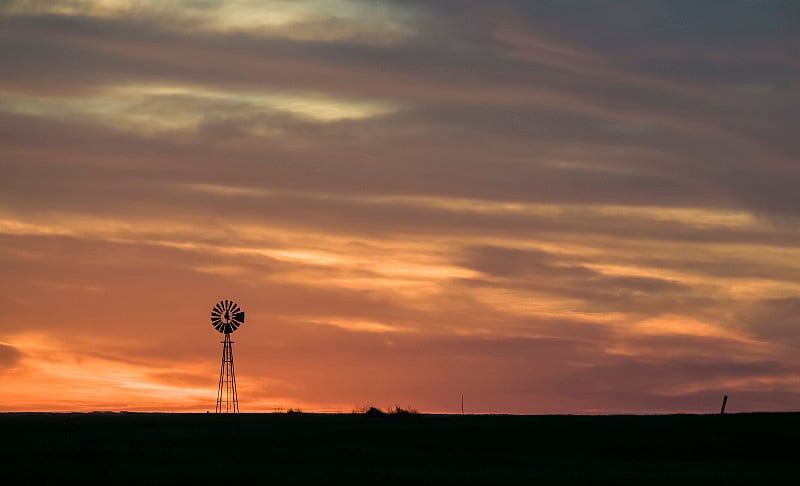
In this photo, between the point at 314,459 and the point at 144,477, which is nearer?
the point at 144,477

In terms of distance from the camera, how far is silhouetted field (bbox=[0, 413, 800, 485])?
53.3 m

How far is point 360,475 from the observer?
52.9 m

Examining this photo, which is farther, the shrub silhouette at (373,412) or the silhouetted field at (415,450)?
the shrub silhouette at (373,412)

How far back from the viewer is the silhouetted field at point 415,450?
53344 mm

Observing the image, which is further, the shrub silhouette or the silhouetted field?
the shrub silhouette

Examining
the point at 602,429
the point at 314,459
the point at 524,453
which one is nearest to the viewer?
the point at 314,459

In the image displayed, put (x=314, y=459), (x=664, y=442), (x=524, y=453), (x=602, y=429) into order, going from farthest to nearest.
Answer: (x=602, y=429), (x=664, y=442), (x=524, y=453), (x=314, y=459)

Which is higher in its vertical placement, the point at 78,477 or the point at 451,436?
the point at 451,436

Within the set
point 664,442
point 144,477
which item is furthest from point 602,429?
point 144,477

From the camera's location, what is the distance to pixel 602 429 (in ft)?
Result: 257

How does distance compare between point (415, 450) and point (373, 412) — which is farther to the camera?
point (373, 412)

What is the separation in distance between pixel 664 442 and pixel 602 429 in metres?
6.11

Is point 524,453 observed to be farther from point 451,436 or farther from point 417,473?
point 417,473

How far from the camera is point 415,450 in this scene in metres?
67.6
